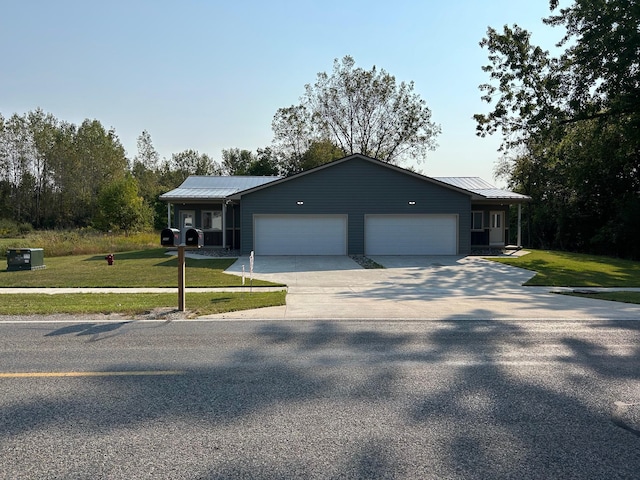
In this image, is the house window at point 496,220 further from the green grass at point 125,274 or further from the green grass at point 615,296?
the green grass at point 125,274

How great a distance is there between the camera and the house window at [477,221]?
27.8m

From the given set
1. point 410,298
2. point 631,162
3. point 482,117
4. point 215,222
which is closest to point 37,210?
point 215,222

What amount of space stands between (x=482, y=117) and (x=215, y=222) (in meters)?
15.9

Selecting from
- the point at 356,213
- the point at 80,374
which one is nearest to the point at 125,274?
the point at 356,213

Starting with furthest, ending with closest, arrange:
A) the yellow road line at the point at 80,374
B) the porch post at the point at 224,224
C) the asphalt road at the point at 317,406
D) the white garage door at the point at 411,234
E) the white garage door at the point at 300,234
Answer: the porch post at the point at 224,224 → the white garage door at the point at 411,234 → the white garage door at the point at 300,234 → the yellow road line at the point at 80,374 → the asphalt road at the point at 317,406

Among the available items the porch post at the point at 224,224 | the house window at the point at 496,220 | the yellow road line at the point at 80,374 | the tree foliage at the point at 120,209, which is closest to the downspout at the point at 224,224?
the porch post at the point at 224,224

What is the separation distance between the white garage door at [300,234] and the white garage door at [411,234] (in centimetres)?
149

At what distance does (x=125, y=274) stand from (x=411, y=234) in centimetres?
1390

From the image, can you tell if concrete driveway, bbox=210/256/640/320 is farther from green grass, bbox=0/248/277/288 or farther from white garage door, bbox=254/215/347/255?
white garage door, bbox=254/215/347/255

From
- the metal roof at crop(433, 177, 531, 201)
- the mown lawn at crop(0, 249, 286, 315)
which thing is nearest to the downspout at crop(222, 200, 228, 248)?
the mown lawn at crop(0, 249, 286, 315)

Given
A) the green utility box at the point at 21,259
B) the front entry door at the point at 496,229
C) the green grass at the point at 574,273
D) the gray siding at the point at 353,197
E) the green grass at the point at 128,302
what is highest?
the gray siding at the point at 353,197

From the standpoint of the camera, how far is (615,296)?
12188 millimetres

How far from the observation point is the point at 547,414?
13.9ft

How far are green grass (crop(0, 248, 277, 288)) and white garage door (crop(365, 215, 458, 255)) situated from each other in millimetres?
7371
